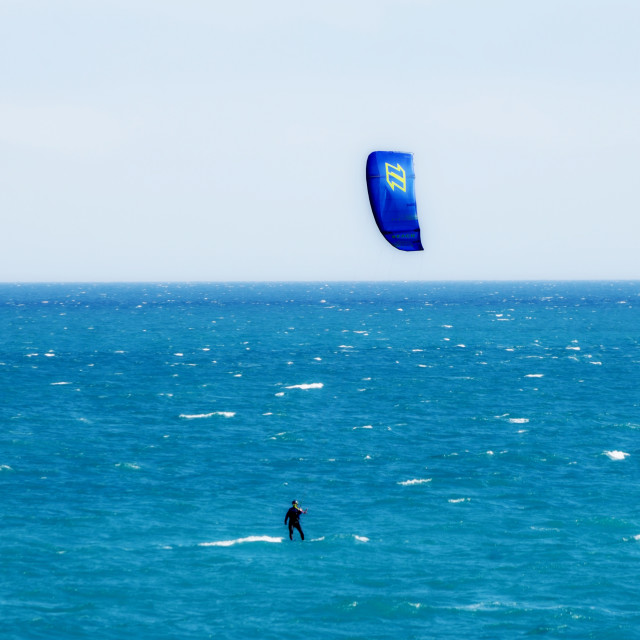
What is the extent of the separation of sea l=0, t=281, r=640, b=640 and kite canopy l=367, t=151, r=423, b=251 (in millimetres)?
15310

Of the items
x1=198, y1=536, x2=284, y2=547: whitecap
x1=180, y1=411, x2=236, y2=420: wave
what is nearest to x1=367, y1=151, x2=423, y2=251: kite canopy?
x1=198, y1=536, x2=284, y2=547: whitecap

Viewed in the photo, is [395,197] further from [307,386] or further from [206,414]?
[307,386]

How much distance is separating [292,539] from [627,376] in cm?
6584

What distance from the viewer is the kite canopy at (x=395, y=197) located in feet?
128

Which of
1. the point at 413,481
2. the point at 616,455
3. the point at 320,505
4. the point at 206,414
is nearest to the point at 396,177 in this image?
the point at 320,505

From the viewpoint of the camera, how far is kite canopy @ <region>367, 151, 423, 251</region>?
39.1m

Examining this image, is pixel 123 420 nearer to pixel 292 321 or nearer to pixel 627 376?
pixel 627 376

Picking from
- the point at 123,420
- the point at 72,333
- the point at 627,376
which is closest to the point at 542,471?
the point at 123,420

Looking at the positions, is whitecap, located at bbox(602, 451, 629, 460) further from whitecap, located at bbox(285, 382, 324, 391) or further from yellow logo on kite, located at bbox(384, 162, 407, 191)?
whitecap, located at bbox(285, 382, 324, 391)

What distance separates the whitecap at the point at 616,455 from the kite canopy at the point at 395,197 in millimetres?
27827

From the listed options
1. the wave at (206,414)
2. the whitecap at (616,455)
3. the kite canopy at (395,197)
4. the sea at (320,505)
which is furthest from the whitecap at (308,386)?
the kite canopy at (395,197)

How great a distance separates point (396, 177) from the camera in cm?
3909

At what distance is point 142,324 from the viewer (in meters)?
184

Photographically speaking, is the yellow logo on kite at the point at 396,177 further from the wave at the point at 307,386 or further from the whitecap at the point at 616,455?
the wave at the point at 307,386
